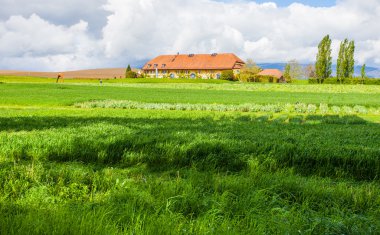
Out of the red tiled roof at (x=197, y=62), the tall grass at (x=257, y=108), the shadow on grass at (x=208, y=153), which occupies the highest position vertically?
the red tiled roof at (x=197, y=62)

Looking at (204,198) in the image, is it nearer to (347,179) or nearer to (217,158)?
(217,158)

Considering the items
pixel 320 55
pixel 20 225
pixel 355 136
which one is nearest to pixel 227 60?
pixel 320 55

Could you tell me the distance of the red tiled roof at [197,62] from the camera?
123 metres

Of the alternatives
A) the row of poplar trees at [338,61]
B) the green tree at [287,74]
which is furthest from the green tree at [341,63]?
the green tree at [287,74]

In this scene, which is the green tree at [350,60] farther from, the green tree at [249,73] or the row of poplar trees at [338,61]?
the green tree at [249,73]

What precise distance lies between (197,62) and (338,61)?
1989 inches

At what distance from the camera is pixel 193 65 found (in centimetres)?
12612

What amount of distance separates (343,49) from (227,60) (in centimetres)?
4073

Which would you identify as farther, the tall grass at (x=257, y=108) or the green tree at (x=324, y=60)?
the green tree at (x=324, y=60)

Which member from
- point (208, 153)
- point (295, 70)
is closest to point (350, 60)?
point (295, 70)

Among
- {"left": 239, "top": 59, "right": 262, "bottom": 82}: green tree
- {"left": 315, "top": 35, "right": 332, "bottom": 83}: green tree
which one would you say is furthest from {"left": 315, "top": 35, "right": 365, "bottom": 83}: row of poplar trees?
{"left": 239, "top": 59, "right": 262, "bottom": 82}: green tree

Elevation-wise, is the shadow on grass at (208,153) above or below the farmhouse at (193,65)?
below

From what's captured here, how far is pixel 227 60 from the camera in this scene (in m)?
124

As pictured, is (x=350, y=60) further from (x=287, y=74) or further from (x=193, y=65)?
(x=193, y=65)
